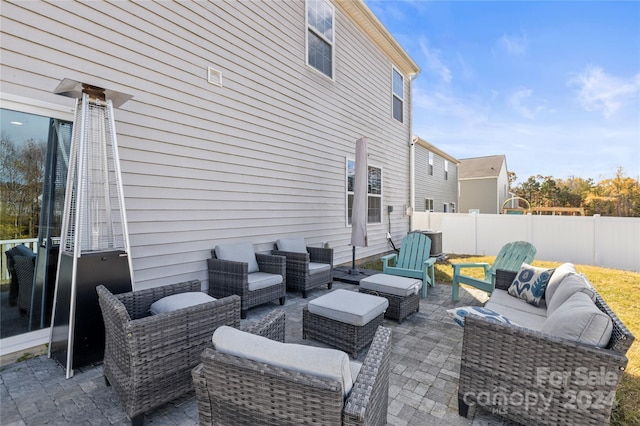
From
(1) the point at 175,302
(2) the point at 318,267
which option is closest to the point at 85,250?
(1) the point at 175,302

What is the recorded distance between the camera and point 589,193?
77.7 feet

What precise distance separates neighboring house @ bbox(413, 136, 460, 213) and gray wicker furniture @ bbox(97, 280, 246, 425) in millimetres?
11380

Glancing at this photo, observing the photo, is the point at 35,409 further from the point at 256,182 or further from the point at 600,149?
the point at 600,149

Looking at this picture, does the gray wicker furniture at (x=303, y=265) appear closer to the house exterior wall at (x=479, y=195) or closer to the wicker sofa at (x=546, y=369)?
the wicker sofa at (x=546, y=369)

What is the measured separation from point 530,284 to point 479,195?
68.5 feet

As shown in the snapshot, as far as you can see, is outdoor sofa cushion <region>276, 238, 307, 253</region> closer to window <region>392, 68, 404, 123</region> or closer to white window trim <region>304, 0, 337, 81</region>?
white window trim <region>304, 0, 337, 81</region>

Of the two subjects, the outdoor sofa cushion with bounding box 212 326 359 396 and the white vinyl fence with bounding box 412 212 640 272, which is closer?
the outdoor sofa cushion with bounding box 212 326 359 396

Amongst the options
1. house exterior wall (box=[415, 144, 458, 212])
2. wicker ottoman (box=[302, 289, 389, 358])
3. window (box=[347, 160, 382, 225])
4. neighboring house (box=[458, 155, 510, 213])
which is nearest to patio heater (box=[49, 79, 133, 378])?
wicker ottoman (box=[302, 289, 389, 358])

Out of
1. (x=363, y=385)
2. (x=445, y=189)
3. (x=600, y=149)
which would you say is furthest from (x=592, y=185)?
(x=363, y=385)

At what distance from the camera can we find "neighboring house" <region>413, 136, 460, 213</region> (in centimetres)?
1359

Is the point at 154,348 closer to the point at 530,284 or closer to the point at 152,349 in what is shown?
the point at 152,349

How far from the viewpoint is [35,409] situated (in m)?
1.96

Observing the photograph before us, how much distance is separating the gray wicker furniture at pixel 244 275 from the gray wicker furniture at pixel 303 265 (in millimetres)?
442

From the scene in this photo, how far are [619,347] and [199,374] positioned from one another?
2200mm
